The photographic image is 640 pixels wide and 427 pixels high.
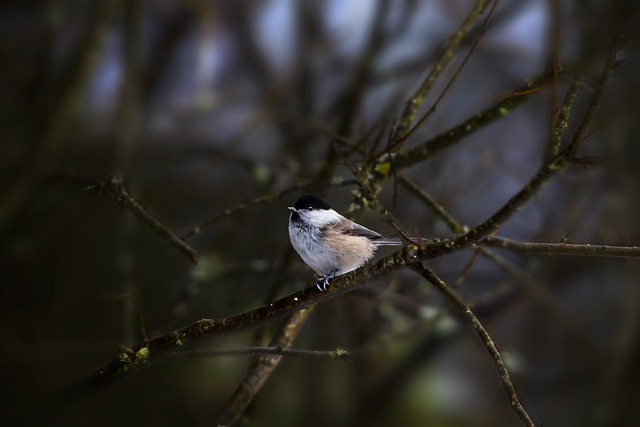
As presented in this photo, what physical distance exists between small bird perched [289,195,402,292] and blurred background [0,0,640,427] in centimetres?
16

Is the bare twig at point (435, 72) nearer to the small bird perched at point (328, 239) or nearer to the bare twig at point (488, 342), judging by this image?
the small bird perched at point (328, 239)

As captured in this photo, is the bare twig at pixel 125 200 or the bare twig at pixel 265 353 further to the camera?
the bare twig at pixel 125 200

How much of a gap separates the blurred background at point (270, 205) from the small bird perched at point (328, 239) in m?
0.16

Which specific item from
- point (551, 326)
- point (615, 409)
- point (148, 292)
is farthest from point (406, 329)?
point (551, 326)

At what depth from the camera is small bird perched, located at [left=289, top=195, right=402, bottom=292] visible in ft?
8.16

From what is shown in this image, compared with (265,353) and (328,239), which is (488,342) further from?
(328,239)

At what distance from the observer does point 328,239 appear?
2512 mm

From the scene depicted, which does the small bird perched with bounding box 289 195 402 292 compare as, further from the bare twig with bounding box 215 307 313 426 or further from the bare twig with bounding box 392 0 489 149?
the bare twig with bounding box 392 0 489 149

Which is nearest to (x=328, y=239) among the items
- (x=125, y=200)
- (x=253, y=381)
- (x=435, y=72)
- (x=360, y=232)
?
(x=360, y=232)

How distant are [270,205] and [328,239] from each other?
180 centimetres

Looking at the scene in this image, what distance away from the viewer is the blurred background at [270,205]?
355 centimetres

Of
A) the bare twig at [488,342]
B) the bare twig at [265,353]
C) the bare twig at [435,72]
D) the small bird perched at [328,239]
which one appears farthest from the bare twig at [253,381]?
the bare twig at [435,72]

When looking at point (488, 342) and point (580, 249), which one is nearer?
point (580, 249)

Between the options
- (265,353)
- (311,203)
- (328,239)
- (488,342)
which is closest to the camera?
(488,342)
